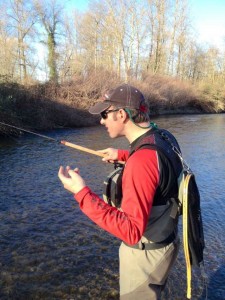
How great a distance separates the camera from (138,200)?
6.74 ft

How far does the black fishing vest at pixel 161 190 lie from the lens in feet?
7.27

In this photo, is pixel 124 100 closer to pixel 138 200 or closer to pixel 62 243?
pixel 138 200

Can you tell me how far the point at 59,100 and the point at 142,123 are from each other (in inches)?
883

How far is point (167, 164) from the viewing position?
2209mm

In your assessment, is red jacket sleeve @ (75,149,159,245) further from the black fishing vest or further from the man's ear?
the man's ear

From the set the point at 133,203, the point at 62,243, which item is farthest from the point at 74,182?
the point at 62,243

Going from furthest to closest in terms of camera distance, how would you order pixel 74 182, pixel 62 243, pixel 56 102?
pixel 56 102
pixel 62 243
pixel 74 182

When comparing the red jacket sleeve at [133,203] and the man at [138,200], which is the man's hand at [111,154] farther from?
the red jacket sleeve at [133,203]

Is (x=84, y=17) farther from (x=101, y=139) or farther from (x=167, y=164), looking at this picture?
(x=167, y=164)

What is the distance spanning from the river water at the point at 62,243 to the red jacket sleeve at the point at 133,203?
271 centimetres

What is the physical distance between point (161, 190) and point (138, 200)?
0.85 feet

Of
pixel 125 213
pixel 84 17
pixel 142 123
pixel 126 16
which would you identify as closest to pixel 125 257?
pixel 125 213

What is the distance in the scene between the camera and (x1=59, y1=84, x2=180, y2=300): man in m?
2.07

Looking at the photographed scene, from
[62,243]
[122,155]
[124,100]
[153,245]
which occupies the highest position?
[124,100]
